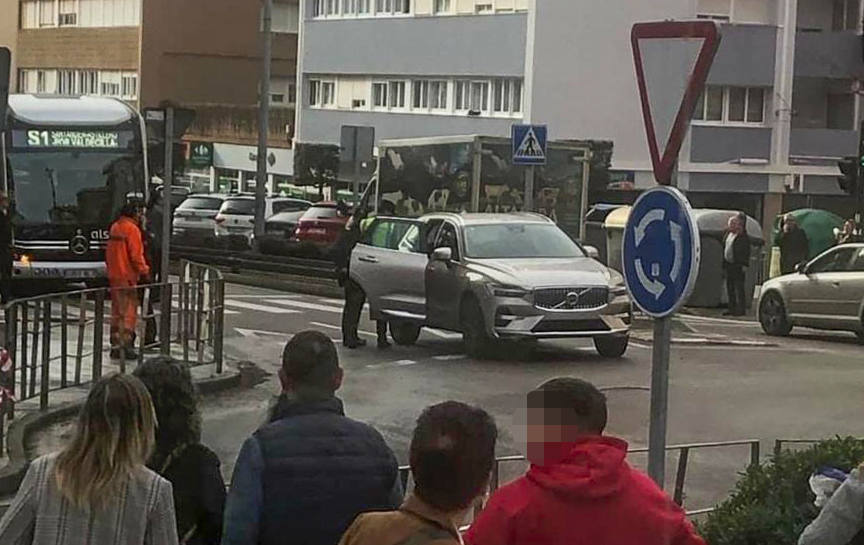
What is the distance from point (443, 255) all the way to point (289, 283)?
13.0 metres

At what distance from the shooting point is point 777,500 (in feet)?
21.1

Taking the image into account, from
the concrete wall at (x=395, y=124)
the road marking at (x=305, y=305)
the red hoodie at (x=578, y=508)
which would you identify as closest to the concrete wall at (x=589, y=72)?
the concrete wall at (x=395, y=124)

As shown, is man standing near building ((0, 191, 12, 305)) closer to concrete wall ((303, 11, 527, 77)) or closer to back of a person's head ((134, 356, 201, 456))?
back of a person's head ((134, 356, 201, 456))

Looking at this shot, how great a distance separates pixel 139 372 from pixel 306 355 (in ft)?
1.73

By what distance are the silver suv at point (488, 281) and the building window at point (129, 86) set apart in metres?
54.5

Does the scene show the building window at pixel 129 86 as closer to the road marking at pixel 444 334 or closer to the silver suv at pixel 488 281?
the road marking at pixel 444 334

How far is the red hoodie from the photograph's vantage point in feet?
14.3

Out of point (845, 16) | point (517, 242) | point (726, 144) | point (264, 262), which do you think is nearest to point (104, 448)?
point (517, 242)

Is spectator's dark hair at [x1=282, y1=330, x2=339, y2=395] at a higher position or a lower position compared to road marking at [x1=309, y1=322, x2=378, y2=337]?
higher

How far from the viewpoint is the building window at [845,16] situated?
53.2 m

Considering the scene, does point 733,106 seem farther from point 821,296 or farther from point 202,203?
point 821,296

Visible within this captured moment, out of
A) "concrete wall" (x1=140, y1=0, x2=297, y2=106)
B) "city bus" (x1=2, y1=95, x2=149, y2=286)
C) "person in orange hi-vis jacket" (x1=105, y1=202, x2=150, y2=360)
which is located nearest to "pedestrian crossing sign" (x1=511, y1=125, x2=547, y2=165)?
"city bus" (x1=2, y1=95, x2=149, y2=286)

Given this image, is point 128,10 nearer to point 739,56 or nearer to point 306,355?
point 739,56

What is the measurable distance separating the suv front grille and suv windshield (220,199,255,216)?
84.3 feet
